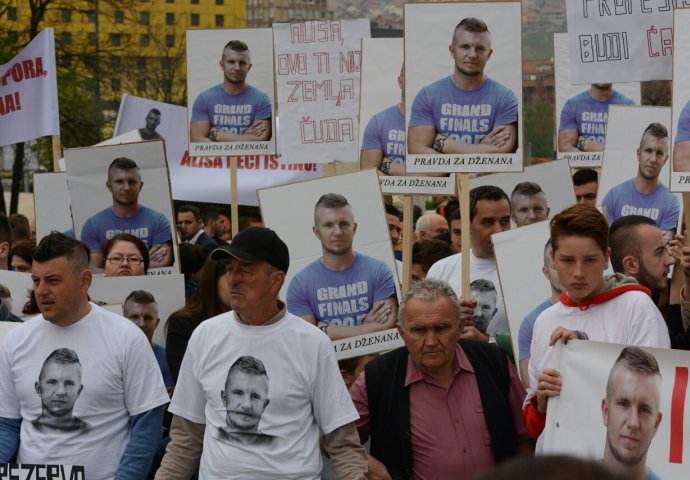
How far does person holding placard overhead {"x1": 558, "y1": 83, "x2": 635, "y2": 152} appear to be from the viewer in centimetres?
1145

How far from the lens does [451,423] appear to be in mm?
4969

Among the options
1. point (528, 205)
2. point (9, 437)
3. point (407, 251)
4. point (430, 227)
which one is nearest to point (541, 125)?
point (430, 227)

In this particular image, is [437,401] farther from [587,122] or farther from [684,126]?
[587,122]

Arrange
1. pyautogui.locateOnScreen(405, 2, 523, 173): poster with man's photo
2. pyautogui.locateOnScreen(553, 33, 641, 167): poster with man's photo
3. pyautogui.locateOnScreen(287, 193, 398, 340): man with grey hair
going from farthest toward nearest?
pyautogui.locateOnScreen(553, 33, 641, 167): poster with man's photo
pyautogui.locateOnScreen(405, 2, 523, 173): poster with man's photo
pyautogui.locateOnScreen(287, 193, 398, 340): man with grey hair

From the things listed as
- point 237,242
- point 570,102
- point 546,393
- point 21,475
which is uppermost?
point 570,102

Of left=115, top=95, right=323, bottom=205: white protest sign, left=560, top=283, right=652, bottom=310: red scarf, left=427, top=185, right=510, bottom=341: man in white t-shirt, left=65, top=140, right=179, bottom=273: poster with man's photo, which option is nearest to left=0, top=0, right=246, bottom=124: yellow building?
left=115, top=95, right=323, bottom=205: white protest sign

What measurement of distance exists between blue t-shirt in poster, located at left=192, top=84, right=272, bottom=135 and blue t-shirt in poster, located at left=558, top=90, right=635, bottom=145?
10.0 feet

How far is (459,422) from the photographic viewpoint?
4.97m

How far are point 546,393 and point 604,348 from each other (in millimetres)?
266

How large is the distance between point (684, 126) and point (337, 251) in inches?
79.3

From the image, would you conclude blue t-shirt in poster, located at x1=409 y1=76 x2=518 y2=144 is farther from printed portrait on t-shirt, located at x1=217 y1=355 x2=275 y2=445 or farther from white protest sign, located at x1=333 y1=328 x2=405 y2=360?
printed portrait on t-shirt, located at x1=217 y1=355 x2=275 y2=445

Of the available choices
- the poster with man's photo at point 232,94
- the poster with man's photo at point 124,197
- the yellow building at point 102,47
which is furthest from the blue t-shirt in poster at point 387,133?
the yellow building at point 102,47

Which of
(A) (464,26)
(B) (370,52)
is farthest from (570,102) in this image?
(A) (464,26)

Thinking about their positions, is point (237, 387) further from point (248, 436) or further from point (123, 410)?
point (123, 410)
